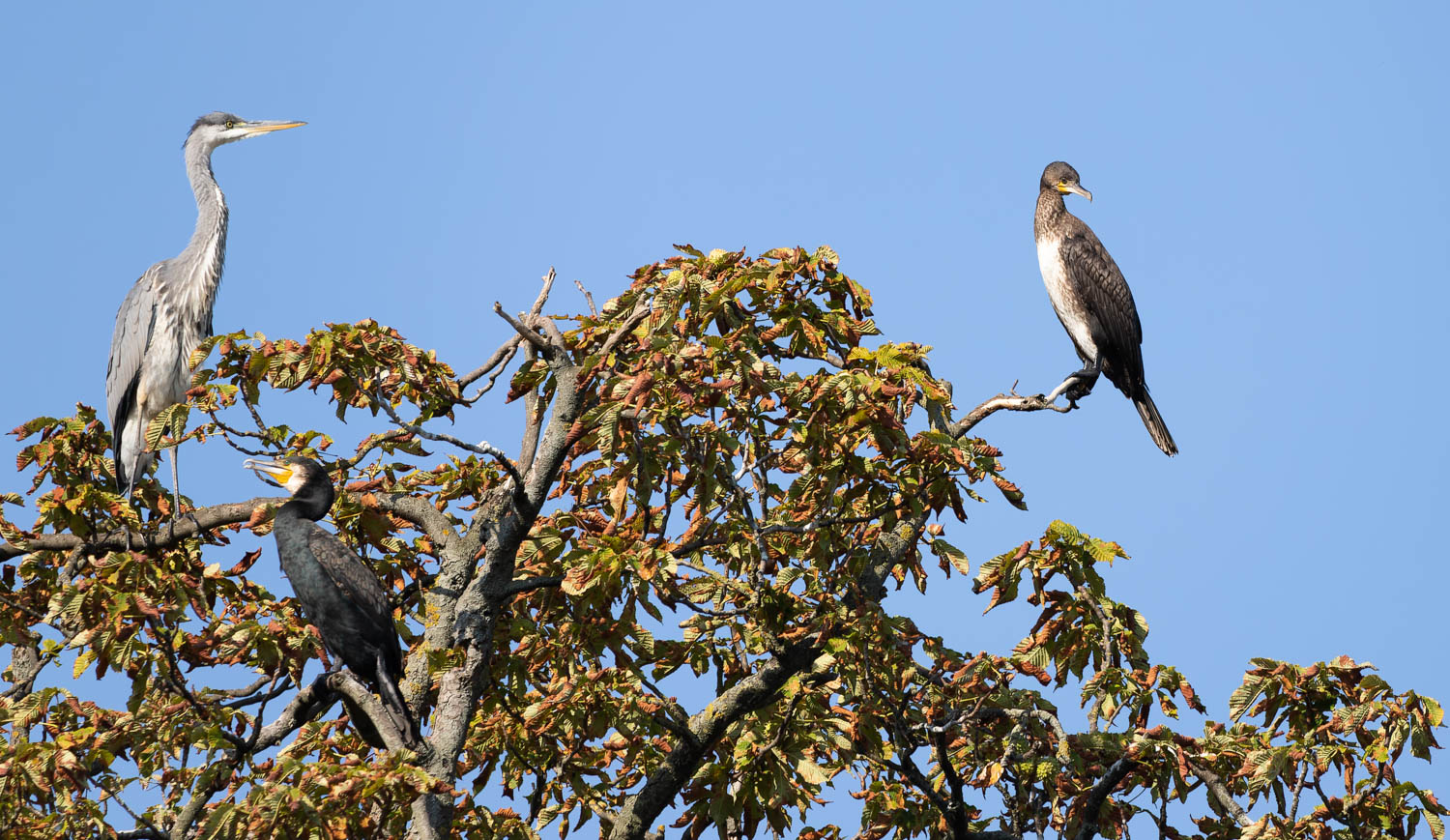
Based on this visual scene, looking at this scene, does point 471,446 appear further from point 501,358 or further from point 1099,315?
point 1099,315

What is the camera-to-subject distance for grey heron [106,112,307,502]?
931 cm

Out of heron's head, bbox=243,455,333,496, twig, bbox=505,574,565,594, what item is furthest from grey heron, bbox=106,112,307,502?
twig, bbox=505,574,565,594

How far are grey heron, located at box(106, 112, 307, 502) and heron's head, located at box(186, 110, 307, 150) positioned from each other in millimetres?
1165

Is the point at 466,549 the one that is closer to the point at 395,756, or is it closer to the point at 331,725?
the point at 331,725

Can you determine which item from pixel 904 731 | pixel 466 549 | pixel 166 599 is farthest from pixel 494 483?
pixel 904 731

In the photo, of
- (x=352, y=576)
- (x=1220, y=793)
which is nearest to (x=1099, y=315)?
(x=1220, y=793)

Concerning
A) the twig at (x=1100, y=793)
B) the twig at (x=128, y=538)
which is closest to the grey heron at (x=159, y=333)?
the twig at (x=128, y=538)

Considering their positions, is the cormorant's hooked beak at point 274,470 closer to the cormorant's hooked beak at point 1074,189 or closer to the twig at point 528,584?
the twig at point 528,584

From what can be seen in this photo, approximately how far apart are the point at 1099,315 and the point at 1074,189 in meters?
1.41

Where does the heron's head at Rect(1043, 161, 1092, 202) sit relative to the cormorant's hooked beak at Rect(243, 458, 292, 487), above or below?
above

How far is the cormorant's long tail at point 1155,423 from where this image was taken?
11.2m

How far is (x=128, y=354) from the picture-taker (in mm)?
9422

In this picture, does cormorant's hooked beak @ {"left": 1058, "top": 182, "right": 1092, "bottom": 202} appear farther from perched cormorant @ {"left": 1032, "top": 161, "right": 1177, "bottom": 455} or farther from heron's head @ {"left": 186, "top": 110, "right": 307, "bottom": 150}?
heron's head @ {"left": 186, "top": 110, "right": 307, "bottom": 150}

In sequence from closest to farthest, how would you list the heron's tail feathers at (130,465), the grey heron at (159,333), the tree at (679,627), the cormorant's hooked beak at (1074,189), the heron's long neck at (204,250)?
1. the tree at (679,627)
2. the heron's tail feathers at (130,465)
3. the grey heron at (159,333)
4. the heron's long neck at (204,250)
5. the cormorant's hooked beak at (1074,189)
